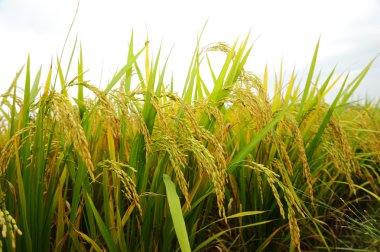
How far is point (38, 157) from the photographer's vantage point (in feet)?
4.60

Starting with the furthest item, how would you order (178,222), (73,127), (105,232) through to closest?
(105,232) → (178,222) → (73,127)

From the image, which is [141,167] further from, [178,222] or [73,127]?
[73,127]

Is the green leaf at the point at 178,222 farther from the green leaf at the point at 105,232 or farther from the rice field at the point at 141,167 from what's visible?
the green leaf at the point at 105,232

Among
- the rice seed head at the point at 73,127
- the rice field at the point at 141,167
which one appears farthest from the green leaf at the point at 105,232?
the rice seed head at the point at 73,127

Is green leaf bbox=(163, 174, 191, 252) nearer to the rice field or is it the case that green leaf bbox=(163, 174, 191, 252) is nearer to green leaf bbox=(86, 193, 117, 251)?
the rice field

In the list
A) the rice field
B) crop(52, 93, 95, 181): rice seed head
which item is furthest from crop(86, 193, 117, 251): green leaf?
crop(52, 93, 95, 181): rice seed head

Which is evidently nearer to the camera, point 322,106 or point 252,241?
point 252,241

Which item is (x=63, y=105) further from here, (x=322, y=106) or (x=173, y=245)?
(x=322, y=106)

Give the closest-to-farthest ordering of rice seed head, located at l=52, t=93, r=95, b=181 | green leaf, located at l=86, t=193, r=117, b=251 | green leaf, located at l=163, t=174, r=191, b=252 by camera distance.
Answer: rice seed head, located at l=52, t=93, r=95, b=181
green leaf, located at l=163, t=174, r=191, b=252
green leaf, located at l=86, t=193, r=117, b=251

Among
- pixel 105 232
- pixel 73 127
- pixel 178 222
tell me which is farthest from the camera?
pixel 105 232

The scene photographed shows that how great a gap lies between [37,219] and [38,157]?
0.24 m

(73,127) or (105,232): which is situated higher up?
(73,127)

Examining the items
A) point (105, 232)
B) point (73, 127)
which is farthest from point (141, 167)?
point (73, 127)

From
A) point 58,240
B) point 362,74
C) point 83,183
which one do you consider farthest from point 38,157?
point 362,74
